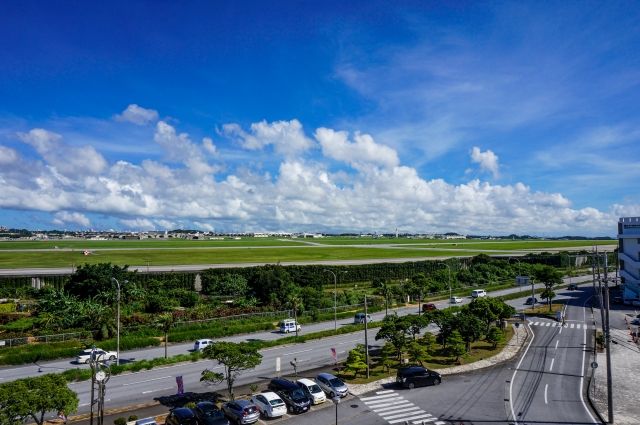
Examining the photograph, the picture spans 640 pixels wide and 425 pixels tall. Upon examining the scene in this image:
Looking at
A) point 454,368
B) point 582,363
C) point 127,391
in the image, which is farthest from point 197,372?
point 582,363

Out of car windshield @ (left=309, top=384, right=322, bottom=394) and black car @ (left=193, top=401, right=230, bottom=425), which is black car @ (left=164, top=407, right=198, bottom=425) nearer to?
black car @ (left=193, top=401, right=230, bottom=425)

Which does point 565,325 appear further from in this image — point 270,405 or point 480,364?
point 270,405

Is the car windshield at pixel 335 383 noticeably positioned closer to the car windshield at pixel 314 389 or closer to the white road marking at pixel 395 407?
the car windshield at pixel 314 389

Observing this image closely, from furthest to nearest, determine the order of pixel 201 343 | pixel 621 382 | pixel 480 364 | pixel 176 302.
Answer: pixel 176 302 < pixel 201 343 < pixel 480 364 < pixel 621 382

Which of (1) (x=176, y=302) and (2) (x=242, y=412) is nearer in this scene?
(2) (x=242, y=412)

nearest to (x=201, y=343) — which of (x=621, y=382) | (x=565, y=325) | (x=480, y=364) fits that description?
(x=480, y=364)

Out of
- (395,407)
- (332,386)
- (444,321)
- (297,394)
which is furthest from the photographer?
(444,321)

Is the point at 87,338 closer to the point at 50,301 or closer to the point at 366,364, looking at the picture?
the point at 50,301

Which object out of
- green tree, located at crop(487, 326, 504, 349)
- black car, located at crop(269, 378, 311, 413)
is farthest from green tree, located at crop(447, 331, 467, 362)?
black car, located at crop(269, 378, 311, 413)
